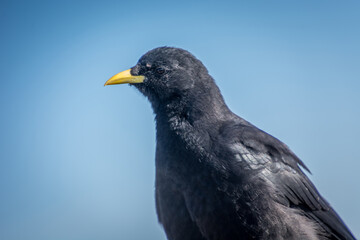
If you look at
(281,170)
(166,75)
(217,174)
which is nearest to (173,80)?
(166,75)

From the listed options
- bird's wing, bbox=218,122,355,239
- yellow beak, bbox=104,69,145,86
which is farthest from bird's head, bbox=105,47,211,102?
bird's wing, bbox=218,122,355,239

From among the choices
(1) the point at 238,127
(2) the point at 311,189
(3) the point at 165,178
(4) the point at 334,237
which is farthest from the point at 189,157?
(4) the point at 334,237

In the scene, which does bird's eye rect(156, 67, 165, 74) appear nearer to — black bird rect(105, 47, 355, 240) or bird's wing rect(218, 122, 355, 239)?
black bird rect(105, 47, 355, 240)

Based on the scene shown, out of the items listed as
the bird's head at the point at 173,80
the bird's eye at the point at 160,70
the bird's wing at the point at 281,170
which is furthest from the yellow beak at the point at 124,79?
the bird's wing at the point at 281,170

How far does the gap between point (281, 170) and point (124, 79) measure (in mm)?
2640

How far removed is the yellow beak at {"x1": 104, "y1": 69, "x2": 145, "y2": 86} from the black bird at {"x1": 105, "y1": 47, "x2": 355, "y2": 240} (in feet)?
1.03

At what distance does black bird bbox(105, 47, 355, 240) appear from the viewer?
4441 mm

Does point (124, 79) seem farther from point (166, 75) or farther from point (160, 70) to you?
point (166, 75)

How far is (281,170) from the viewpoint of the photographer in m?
4.99

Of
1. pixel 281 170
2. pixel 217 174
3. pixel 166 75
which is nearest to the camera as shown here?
pixel 217 174

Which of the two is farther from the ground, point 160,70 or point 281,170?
point 160,70

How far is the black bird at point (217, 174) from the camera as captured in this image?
4.44 meters

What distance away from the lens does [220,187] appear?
445 centimetres

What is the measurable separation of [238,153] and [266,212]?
723 mm
